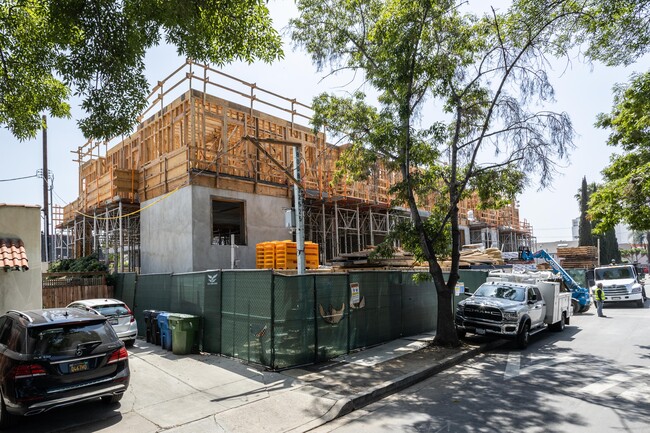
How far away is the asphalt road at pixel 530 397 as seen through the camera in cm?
630

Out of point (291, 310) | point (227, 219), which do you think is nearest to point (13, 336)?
point (291, 310)

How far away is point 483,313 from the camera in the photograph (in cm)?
1253

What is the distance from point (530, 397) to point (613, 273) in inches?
858

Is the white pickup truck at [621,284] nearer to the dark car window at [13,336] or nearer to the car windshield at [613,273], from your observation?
the car windshield at [613,273]

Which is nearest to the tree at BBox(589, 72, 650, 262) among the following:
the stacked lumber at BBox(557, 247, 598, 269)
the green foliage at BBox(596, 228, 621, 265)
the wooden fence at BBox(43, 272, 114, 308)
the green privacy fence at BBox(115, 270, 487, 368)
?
the green privacy fence at BBox(115, 270, 487, 368)

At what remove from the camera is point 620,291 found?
23203 mm

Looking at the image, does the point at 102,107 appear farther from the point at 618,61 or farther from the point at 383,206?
the point at 383,206

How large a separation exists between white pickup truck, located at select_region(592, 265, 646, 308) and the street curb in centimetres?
1631

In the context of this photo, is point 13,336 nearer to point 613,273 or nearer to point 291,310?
point 291,310

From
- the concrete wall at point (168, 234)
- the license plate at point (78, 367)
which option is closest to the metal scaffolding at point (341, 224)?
the concrete wall at point (168, 234)

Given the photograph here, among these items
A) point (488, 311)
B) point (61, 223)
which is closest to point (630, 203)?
point (488, 311)

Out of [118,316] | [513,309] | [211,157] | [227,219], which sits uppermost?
[211,157]

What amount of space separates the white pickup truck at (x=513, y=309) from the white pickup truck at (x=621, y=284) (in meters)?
9.81

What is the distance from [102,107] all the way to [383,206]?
19.2m
